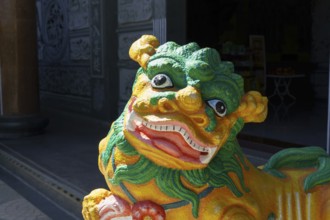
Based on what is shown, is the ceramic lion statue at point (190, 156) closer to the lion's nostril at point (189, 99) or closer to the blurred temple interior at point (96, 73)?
the lion's nostril at point (189, 99)

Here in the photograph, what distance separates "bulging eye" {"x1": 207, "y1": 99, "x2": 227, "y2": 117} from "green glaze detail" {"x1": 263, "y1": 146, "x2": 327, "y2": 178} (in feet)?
1.30

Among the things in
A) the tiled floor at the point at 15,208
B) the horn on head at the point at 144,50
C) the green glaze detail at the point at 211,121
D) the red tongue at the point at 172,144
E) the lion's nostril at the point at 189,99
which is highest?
the horn on head at the point at 144,50

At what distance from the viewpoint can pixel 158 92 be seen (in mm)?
1526

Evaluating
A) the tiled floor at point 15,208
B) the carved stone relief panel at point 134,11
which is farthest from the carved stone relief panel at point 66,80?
the tiled floor at point 15,208

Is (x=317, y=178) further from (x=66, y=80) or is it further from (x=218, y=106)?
(x=66, y=80)

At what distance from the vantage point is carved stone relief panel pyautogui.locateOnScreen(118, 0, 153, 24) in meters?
6.36

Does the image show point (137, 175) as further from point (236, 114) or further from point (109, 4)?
point (109, 4)

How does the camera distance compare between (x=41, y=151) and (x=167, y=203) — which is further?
(x=41, y=151)

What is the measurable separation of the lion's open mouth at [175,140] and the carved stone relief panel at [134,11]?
16.3 feet

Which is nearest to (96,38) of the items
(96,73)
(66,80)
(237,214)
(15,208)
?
(96,73)

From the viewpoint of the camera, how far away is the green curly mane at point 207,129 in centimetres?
153

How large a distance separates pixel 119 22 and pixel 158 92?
5.81m

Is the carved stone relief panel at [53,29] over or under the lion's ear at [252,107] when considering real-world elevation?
over

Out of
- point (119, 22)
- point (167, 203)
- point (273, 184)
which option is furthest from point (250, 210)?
point (119, 22)
